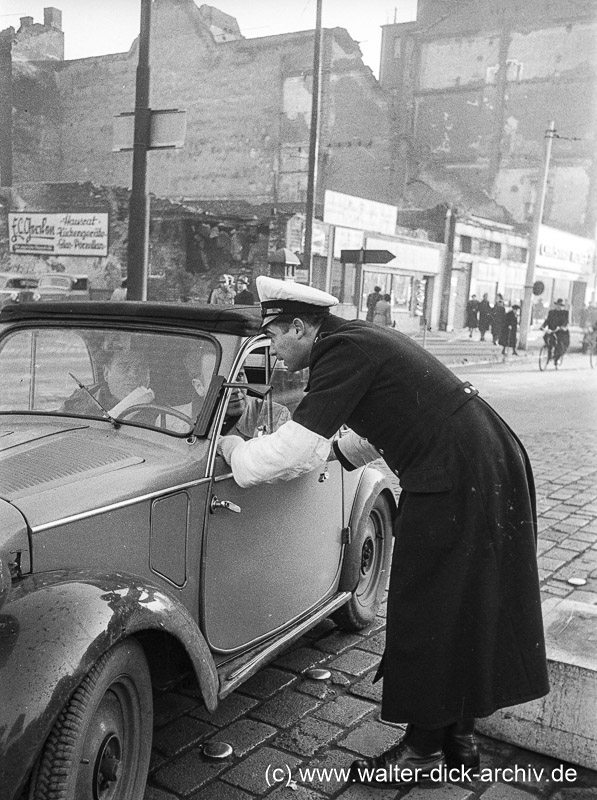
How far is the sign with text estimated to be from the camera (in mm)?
23797

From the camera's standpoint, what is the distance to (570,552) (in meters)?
5.37

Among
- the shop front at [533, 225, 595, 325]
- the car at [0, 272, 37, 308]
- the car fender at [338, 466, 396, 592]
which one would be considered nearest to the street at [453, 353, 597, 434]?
the shop front at [533, 225, 595, 325]

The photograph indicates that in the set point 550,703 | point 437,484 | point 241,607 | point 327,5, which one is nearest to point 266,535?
point 241,607

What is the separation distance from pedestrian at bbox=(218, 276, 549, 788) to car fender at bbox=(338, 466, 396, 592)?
106cm

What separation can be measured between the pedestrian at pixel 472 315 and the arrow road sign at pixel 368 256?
46.7 ft

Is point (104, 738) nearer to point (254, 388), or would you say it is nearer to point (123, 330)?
point (254, 388)

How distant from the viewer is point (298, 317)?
261 cm

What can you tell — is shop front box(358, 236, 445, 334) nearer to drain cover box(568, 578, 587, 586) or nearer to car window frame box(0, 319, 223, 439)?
drain cover box(568, 578, 587, 586)

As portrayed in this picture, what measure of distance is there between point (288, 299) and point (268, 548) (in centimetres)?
100

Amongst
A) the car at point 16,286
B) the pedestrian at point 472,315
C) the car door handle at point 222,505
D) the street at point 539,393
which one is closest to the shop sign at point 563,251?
the pedestrian at point 472,315

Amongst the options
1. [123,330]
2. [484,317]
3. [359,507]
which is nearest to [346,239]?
[484,317]

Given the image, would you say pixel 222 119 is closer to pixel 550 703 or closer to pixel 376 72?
pixel 376 72

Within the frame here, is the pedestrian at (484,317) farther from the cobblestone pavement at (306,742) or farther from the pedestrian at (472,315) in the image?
the cobblestone pavement at (306,742)

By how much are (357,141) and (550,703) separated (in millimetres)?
29384
